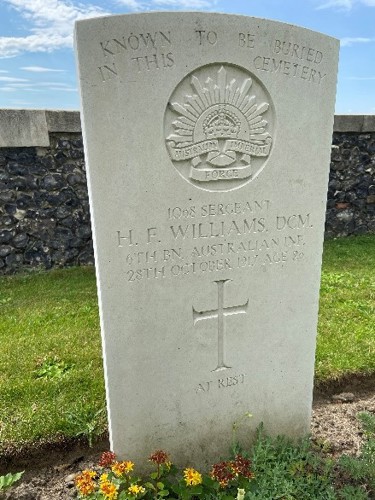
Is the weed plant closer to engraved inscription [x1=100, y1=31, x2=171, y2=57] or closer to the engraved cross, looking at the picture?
the engraved cross

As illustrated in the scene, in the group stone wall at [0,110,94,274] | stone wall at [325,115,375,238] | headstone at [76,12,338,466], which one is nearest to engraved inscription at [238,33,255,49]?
headstone at [76,12,338,466]

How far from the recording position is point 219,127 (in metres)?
2.26

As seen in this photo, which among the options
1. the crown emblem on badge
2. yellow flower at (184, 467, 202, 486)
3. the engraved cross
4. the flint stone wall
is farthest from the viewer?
the flint stone wall

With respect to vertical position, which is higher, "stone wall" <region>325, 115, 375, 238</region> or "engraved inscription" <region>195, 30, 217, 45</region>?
"engraved inscription" <region>195, 30, 217, 45</region>

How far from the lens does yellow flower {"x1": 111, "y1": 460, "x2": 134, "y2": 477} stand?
2.33 m

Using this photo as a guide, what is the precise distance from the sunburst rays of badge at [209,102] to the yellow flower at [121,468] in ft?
5.10

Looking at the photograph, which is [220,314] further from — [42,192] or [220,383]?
[42,192]

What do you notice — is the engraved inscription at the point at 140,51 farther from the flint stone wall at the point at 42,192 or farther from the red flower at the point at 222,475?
the flint stone wall at the point at 42,192

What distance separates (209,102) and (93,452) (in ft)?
7.19

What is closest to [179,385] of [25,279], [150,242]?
[150,242]

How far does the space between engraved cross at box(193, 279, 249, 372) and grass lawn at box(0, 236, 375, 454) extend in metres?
1.02

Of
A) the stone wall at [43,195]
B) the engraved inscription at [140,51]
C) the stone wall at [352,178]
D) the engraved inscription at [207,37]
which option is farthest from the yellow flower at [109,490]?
the stone wall at [352,178]

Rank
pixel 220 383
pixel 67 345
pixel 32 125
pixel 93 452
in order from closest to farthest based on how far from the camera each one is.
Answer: pixel 220 383
pixel 93 452
pixel 67 345
pixel 32 125

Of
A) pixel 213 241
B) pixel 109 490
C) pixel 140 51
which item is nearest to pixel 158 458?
pixel 109 490
